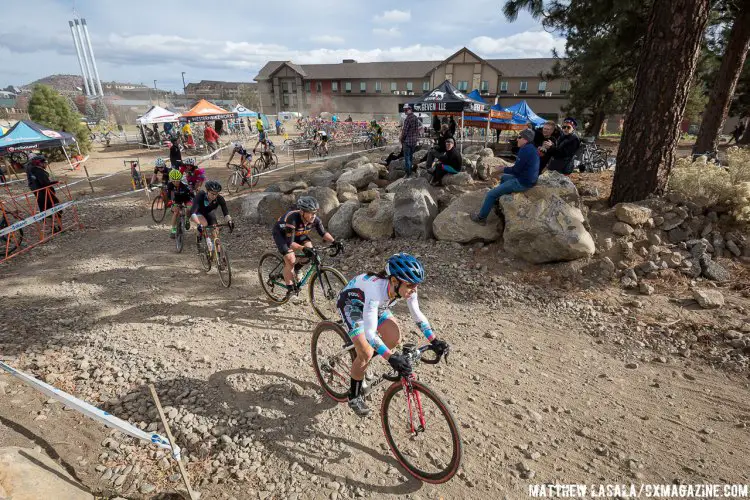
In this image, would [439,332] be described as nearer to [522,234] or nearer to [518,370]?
[518,370]

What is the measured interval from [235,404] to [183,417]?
0.54 m

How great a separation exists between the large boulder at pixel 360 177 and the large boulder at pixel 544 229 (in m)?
5.26

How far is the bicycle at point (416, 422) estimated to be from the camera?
321 centimetres

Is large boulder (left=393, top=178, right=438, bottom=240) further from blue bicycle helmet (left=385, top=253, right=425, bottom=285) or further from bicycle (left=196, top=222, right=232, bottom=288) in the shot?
blue bicycle helmet (left=385, top=253, right=425, bottom=285)

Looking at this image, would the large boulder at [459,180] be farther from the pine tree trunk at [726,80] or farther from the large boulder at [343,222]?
the pine tree trunk at [726,80]

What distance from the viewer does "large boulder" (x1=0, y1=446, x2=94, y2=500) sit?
2.78 meters

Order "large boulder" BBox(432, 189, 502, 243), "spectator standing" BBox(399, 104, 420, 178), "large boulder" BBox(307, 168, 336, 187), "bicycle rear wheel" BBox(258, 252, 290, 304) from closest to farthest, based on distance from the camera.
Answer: "bicycle rear wheel" BBox(258, 252, 290, 304) → "large boulder" BBox(432, 189, 502, 243) → "spectator standing" BBox(399, 104, 420, 178) → "large boulder" BBox(307, 168, 336, 187)

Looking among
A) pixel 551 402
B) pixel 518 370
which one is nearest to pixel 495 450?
pixel 551 402

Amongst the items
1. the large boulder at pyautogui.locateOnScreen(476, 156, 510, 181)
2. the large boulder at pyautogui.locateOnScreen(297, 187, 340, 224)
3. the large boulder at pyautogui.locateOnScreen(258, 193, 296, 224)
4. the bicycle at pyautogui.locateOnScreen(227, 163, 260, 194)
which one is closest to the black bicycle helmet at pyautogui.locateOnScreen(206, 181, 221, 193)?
the large boulder at pyautogui.locateOnScreen(297, 187, 340, 224)

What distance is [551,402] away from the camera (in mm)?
4230

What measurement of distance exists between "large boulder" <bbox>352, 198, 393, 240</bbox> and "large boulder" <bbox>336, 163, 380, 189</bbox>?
288 cm

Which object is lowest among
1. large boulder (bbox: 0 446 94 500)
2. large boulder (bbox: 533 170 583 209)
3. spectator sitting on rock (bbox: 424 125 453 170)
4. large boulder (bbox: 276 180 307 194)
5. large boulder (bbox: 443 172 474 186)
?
large boulder (bbox: 0 446 94 500)

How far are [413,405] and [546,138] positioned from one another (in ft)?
24.6

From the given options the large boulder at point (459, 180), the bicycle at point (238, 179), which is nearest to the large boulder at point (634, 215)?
the large boulder at point (459, 180)
